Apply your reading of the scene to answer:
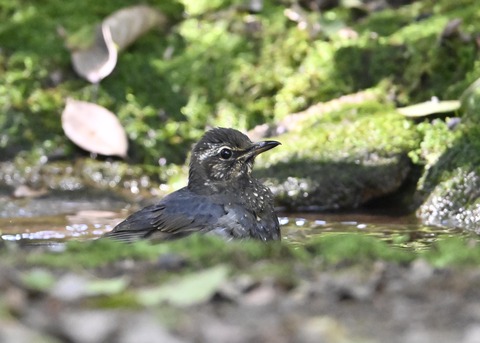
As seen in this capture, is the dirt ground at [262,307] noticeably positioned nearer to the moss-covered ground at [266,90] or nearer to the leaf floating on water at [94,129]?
the moss-covered ground at [266,90]

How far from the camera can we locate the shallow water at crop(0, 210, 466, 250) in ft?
24.9

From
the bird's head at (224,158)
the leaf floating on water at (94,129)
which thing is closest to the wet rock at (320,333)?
the bird's head at (224,158)

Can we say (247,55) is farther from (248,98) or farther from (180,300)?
(180,300)

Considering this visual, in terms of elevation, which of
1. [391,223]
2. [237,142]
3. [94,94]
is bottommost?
[391,223]

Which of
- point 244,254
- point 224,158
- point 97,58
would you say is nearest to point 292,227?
point 224,158

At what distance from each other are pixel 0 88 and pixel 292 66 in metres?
3.07

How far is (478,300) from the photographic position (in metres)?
3.23

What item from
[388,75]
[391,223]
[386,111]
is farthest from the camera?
[388,75]

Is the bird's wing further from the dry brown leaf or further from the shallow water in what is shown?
the dry brown leaf

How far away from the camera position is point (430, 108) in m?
8.95

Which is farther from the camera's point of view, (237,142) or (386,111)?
(386,111)

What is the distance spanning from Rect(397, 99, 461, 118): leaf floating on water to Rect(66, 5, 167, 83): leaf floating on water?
312 centimetres

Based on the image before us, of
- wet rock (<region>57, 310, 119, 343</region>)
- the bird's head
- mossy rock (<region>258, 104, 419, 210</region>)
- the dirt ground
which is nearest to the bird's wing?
the bird's head

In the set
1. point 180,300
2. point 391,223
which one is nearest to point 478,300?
point 180,300
